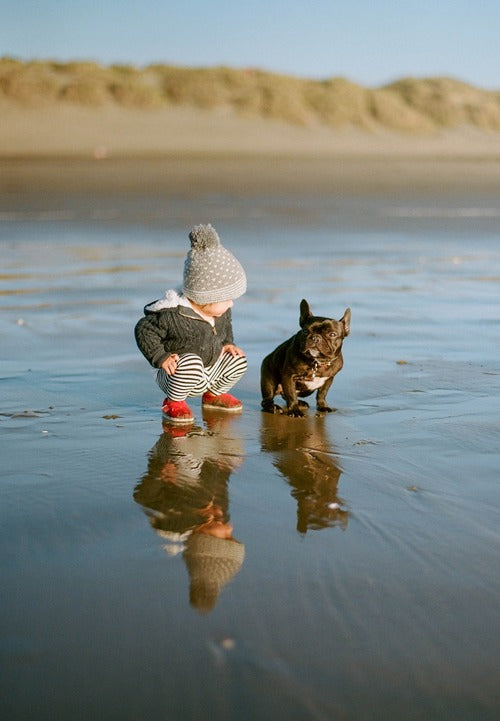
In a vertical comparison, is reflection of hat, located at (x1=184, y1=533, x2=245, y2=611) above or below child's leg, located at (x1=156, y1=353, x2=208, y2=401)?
below

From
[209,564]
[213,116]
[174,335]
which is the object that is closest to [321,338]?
[174,335]

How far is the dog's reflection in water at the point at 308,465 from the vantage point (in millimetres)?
3473

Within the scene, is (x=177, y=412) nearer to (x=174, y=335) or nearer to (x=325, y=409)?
(x=174, y=335)

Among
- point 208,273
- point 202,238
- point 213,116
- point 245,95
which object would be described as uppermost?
point 245,95

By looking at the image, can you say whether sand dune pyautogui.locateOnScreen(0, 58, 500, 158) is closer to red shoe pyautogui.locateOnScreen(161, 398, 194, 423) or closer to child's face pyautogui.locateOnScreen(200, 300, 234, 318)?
child's face pyautogui.locateOnScreen(200, 300, 234, 318)

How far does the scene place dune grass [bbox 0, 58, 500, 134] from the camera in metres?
51.8

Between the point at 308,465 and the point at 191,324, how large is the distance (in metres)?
1.29

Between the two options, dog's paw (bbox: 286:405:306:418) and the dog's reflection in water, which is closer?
the dog's reflection in water

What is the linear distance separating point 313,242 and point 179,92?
4463 centimetres

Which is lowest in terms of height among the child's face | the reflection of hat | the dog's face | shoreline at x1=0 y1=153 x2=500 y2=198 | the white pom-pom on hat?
the reflection of hat

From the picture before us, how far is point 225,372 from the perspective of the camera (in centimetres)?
532

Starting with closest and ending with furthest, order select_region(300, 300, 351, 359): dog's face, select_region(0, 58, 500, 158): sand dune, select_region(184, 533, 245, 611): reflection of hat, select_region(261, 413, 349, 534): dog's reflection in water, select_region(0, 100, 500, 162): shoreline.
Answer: select_region(184, 533, 245, 611): reflection of hat → select_region(261, 413, 349, 534): dog's reflection in water → select_region(300, 300, 351, 359): dog's face → select_region(0, 100, 500, 162): shoreline → select_region(0, 58, 500, 158): sand dune

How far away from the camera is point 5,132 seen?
44.5 meters

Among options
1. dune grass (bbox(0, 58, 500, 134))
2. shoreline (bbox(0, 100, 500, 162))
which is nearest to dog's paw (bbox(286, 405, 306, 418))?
shoreline (bbox(0, 100, 500, 162))
